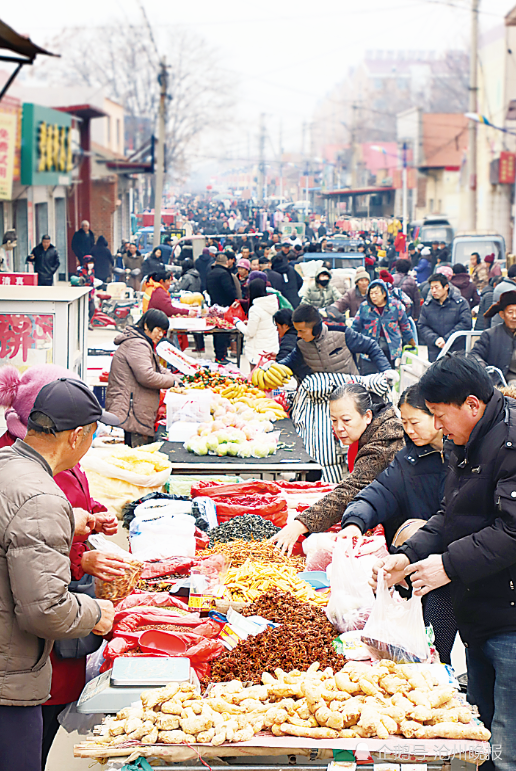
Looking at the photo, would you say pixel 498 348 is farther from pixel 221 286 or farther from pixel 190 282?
pixel 190 282

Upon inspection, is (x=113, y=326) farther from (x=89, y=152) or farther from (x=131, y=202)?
(x=131, y=202)

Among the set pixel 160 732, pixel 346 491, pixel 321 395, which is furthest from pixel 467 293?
pixel 160 732

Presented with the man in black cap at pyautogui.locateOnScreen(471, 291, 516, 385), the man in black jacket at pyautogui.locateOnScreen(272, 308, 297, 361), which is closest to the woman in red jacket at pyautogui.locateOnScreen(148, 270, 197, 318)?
the man in black jacket at pyautogui.locateOnScreen(272, 308, 297, 361)

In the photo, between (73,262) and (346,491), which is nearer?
(346,491)

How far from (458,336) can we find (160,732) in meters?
7.03

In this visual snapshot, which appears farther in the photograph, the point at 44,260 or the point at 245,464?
the point at 44,260

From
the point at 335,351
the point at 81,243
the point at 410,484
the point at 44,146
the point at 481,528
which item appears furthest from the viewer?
the point at 81,243

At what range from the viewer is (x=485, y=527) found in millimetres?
3141

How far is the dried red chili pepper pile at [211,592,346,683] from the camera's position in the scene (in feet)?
10.5

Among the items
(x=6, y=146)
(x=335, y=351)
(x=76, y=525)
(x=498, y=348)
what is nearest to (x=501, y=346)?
(x=498, y=348)

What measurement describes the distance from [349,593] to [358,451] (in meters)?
1.32

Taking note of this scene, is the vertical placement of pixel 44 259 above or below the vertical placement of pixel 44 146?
below

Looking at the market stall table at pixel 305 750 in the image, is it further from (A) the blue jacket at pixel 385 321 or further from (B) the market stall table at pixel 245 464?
(A) the blue jacket at pixel 385 321

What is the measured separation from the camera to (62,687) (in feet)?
10.3
